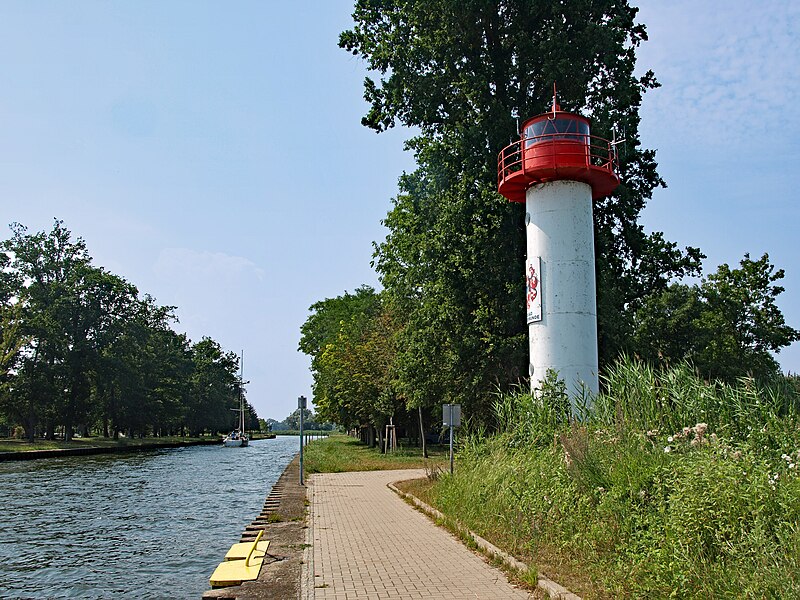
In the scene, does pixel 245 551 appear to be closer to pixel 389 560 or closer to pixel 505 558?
pixel 389 560

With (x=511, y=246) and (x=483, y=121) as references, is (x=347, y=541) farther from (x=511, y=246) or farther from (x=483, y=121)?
(x=483, y=121)

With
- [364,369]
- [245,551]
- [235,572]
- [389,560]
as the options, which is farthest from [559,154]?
[364,369]

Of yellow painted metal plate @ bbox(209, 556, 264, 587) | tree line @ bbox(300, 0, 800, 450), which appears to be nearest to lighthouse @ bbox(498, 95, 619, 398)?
tree line @ bbox(300, 0, 800, 450)

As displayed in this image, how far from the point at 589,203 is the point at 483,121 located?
6016 millimetres

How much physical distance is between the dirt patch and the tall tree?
8251mm

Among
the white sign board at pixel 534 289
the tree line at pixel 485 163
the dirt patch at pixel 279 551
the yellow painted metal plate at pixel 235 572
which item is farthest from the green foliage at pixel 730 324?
the yellow painted metal plate at pixel 235 572

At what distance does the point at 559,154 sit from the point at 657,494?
11729mm

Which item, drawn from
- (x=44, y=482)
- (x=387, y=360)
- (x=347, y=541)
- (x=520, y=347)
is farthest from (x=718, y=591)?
(x=387, y=360)

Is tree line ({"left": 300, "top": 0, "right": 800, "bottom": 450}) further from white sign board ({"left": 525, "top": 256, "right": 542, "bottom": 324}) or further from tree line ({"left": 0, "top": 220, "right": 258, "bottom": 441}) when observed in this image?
tree line ({"left": 0, "top": 220, "right": 258, "bottom": 441})

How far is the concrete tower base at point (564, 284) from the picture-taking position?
18484mm

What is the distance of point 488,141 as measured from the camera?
24344 mm

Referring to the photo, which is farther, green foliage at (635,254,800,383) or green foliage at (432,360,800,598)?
green foliage at (635,254,800,383)

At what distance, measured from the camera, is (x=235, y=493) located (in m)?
27.8

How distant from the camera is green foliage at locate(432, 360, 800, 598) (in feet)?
23.3
